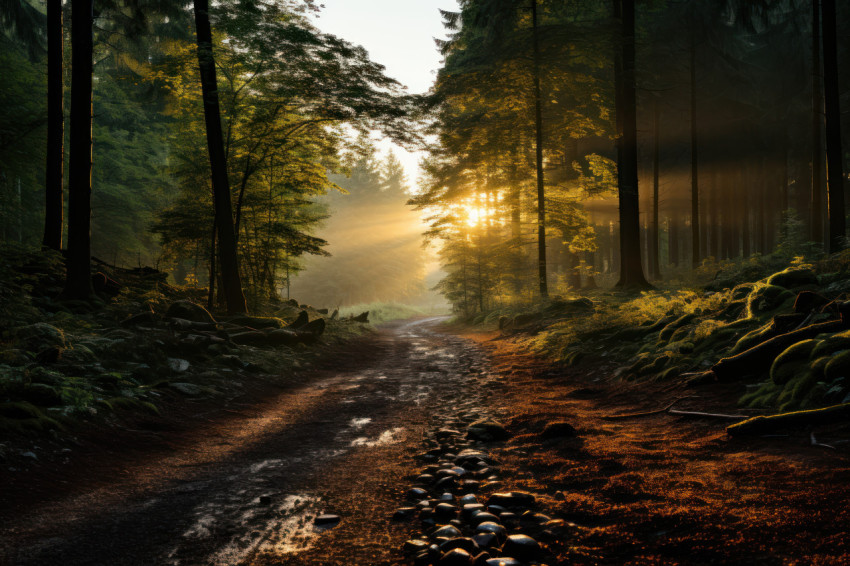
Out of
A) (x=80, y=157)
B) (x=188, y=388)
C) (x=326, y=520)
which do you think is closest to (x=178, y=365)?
(x=188, y=388)

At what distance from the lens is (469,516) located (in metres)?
2.94

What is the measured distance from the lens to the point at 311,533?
2850mm

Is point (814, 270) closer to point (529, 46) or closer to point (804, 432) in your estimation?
point (804, 432)

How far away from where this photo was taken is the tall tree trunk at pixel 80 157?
9000 millimetres

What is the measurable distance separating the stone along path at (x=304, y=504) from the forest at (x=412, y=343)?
3 cm

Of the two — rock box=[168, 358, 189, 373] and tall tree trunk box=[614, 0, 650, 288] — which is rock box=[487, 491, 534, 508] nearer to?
rock box=[168, 358, 189, 373]

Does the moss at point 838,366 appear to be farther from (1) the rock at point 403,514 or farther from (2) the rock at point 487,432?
(1) the rock at point 403,514

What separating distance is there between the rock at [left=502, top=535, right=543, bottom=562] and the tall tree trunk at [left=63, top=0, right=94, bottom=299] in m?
10.3

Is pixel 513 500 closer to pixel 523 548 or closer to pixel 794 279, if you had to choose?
pixel 523 548

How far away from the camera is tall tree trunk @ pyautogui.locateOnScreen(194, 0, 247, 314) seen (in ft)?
36.1

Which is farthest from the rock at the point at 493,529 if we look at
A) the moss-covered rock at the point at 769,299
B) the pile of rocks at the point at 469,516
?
the moss-covered rock at the point at 769,299

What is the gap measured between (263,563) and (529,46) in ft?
53.0

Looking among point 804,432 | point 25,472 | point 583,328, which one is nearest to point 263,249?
point 583,328

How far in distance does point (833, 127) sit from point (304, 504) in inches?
605
